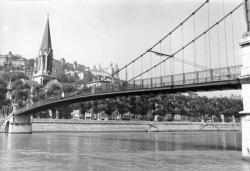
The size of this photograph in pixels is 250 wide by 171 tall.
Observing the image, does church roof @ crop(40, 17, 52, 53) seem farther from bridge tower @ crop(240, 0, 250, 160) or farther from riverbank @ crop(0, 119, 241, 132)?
bridge tower @ crop(240, 0, 250, 160)

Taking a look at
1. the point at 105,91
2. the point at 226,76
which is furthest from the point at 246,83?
the point at 105,91

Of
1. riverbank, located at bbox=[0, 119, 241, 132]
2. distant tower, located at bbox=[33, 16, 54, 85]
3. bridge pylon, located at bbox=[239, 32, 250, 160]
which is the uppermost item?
distant tower, located at bbox=[33, 16, 54, 85]

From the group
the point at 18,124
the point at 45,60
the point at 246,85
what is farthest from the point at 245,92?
the point at 45,60

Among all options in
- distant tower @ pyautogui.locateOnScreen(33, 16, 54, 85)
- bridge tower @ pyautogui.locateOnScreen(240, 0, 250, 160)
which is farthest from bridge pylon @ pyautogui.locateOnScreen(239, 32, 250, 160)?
distant tower @ pyautogui.locateOnScreen(33, 16, 54, 85)

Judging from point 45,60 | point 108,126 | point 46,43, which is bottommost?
point 108,126

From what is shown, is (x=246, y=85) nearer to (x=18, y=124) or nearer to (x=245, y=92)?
(x=245, y=92)

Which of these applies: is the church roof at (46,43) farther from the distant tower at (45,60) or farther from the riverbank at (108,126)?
the riverbank at (108,126)

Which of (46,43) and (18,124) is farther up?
(46,43)
